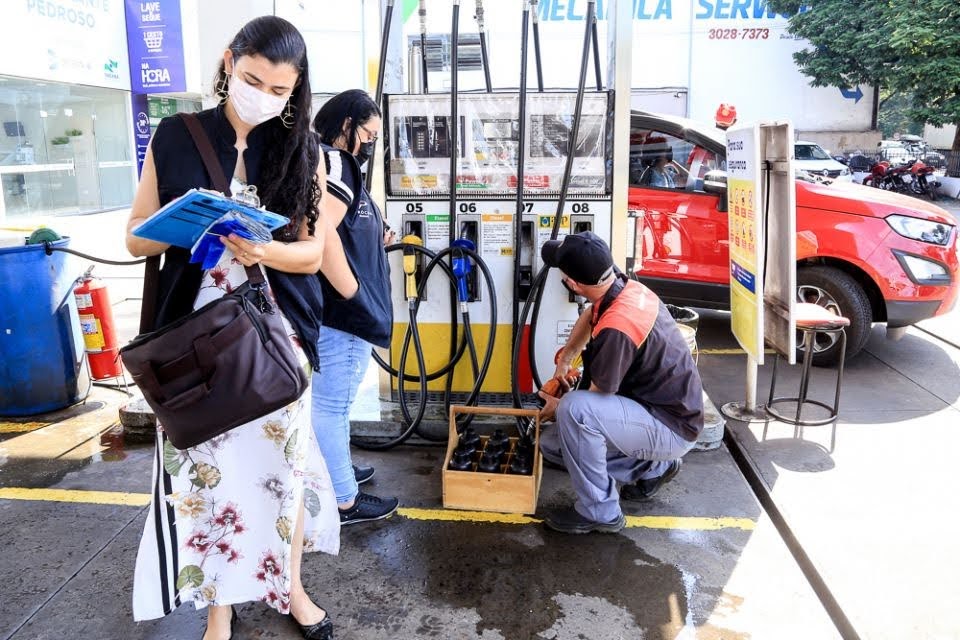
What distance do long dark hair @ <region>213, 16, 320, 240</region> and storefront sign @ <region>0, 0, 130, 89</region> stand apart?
459 inches

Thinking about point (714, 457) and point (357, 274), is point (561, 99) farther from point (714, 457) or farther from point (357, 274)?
point (714, 457)

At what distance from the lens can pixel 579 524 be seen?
3.16 metres

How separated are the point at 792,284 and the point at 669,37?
960 inches

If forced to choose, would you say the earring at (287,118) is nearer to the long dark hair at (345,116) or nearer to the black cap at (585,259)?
the long dark hair at (345,116)

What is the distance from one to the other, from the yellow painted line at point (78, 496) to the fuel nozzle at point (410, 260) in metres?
1.59

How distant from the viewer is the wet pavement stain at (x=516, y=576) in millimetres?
2629

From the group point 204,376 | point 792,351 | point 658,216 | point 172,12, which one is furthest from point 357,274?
point 172,12

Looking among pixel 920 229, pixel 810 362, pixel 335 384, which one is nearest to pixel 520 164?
pixel 335 384

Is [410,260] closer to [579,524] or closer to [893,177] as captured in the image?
[579,524]

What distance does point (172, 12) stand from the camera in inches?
486

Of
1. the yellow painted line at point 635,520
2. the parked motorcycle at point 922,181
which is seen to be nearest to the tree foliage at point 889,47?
the parked motorcycle at point 922,181

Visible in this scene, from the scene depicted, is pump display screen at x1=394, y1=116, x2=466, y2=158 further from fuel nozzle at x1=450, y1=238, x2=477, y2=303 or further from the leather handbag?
the leather handbag

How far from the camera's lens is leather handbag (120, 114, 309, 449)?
187 centimetres

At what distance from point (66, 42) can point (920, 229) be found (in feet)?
43.4
